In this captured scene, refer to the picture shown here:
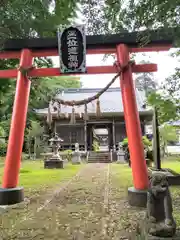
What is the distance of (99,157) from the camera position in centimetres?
1795

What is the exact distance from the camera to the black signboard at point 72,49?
5.86m

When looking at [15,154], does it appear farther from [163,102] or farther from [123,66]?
[163,102]

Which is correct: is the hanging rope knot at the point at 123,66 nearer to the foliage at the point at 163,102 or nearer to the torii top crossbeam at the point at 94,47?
the torii top crossbeam at the point at 94,47

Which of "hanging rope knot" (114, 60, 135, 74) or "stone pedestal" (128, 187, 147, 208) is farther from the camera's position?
"hanging rope knot" (114, 60, 135, 74)

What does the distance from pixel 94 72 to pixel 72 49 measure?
0.76 m

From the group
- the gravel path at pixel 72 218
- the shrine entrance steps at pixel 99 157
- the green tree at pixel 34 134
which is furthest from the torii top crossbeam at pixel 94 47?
the green tree at pixel 34 134

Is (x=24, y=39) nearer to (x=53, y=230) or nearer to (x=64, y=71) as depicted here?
(x=64, y=71)

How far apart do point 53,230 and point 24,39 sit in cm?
427

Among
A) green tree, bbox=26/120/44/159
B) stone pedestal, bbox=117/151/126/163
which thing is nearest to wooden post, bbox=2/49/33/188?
stone pedestal, bbox=117/151/126/163

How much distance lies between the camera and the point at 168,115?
26.5 ft

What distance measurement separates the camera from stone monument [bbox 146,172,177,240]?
9.55 ft

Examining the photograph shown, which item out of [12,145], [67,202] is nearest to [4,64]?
[12,145]

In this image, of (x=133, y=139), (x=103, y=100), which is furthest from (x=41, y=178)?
(x=103, y=100)

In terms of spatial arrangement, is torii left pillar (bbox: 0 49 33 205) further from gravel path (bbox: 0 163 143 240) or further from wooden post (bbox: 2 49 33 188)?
gravel path (bbox: 0 163 143 240)
